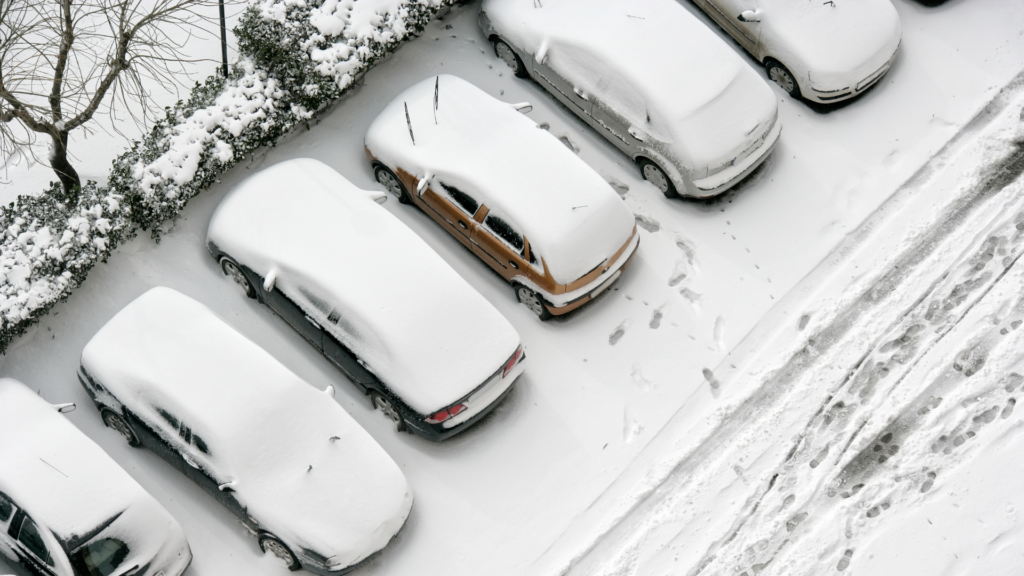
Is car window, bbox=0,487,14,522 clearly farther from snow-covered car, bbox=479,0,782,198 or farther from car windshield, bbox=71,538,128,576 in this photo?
snow-covered car, bbox=479,0,782,198

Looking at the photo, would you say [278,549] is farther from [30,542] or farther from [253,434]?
[30,542]

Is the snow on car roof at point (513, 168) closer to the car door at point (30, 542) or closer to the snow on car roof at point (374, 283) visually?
the snow on car roof at point (374, 283)

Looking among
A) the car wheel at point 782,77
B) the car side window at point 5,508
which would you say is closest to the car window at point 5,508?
the car side window at point 5,508

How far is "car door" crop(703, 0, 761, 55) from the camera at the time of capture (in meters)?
11.6

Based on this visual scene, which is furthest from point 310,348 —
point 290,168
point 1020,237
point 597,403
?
point 1020,237

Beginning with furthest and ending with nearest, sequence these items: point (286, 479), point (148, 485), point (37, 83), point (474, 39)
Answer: point (474, 39) < point (37, 83) < point (148, 485) < point (286, 479)

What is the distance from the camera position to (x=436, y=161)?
995 cm

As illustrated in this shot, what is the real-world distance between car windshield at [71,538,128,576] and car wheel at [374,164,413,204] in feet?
15.7

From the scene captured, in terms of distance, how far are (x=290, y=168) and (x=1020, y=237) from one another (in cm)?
867

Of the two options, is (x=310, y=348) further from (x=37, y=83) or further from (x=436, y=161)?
(x=37, y=83)

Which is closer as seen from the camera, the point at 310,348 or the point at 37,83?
the point at 310,348

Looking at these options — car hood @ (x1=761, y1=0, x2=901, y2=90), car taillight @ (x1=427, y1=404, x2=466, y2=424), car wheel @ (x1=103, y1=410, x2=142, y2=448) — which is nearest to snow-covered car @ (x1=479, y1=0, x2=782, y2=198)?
car hood @ (x1=761, y1=0, x2=901, y2=90)

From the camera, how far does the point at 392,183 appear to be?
10555mm

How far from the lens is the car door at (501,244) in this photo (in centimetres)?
971
